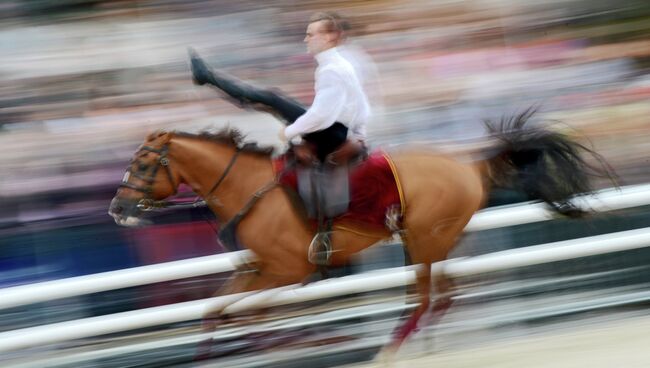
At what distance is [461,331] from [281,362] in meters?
1.08

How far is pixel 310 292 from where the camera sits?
5957 millimetres

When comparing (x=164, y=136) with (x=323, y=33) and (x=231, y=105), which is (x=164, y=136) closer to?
(x=323, y=33)

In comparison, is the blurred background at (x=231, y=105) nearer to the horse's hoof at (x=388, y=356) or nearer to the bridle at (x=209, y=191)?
the bridle at (x=209, y=191)

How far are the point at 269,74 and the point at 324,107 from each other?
59.9 inches

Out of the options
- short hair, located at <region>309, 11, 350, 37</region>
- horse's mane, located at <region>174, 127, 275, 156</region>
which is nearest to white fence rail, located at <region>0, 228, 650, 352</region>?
horse's mane, located at <region>174, 127, 275, 156</region>

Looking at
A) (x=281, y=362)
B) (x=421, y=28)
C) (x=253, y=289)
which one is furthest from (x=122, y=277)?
(x=421, y=28)

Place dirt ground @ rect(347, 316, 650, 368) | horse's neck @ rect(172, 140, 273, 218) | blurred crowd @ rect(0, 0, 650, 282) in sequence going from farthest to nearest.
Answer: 1. blurred crowd @ rect(0, 0, 650, 282)
2. horse's neck @ rect(172, 140, 273, 218)
3. dirt ground @ rect(347, 316, 650, 368)

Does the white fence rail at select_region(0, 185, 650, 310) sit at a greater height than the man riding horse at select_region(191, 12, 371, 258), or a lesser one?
lesser

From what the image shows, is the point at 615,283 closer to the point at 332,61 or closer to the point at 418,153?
the point at 418,153

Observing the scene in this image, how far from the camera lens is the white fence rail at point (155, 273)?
5.60 m

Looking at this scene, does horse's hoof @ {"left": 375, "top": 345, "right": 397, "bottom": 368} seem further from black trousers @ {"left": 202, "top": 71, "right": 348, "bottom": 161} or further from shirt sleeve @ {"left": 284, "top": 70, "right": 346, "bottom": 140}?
shirt sleeve @ {"left": 284, "top": 70, "right": 346, "bottom": 140}

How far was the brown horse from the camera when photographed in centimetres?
550

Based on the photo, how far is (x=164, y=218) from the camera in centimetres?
634

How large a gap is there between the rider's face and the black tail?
100 cm
